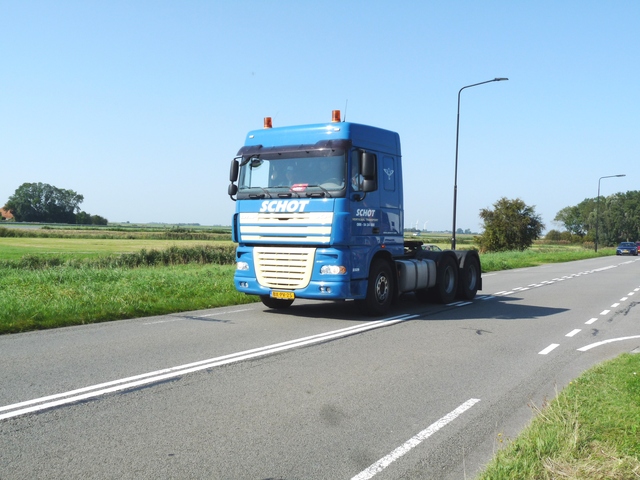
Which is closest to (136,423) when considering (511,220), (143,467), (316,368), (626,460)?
(143,467)

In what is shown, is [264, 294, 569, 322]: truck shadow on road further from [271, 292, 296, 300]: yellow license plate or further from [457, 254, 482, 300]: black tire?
[271, 292, 296, 300]: yellow license plate

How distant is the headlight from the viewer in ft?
36.7

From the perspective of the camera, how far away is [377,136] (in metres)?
12.3

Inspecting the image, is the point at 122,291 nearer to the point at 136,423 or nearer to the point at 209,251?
the point at 136,423

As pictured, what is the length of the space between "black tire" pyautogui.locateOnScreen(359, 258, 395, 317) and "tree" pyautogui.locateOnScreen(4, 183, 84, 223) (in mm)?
124287

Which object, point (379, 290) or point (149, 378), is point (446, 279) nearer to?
point (379, 290)

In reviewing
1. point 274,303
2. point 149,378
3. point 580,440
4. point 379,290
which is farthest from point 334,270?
point 580,440

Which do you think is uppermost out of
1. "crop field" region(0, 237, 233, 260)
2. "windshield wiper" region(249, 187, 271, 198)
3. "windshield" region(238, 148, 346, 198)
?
"windshield" region(238, 148, 346, 198)

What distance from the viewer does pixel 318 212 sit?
11219 millimetres

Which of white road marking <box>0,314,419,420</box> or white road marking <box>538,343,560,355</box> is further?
white road marking <box>538,343,560,355</box>

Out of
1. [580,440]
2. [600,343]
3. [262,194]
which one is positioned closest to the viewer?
[580,440]

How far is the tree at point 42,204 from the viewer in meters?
124

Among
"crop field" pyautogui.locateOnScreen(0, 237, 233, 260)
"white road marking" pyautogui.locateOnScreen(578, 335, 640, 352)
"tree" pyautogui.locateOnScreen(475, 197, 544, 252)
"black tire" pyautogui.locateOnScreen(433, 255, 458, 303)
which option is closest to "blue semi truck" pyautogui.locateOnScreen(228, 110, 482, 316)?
"black tire" pyautogui.locateOnScreen(433, 255, 458, 303)

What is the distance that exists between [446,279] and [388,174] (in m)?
3.74
